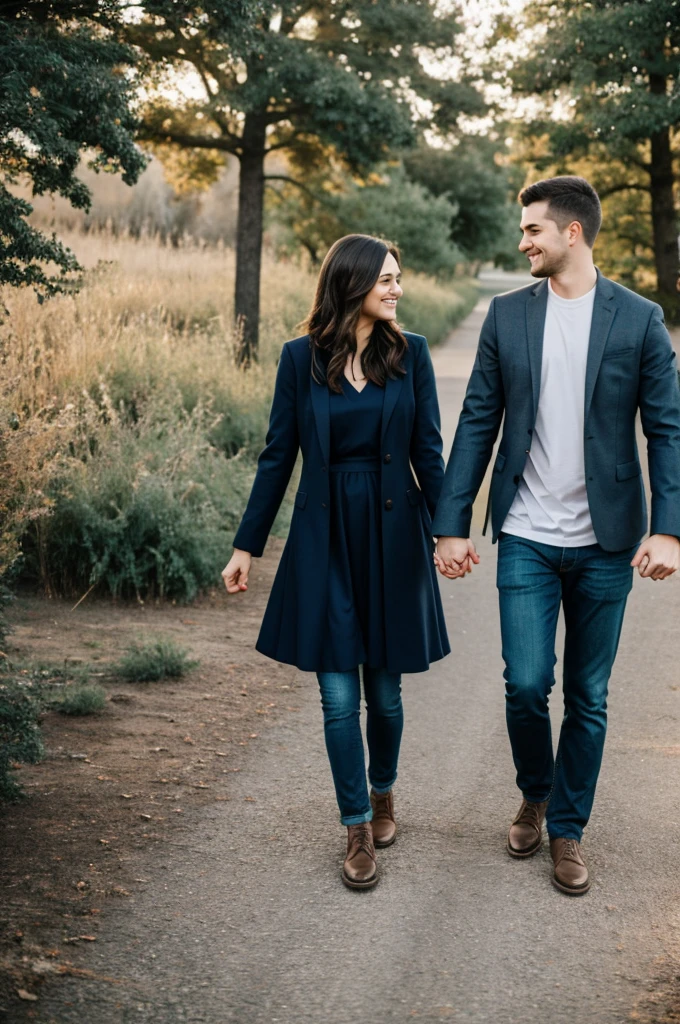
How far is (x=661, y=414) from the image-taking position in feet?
12.2

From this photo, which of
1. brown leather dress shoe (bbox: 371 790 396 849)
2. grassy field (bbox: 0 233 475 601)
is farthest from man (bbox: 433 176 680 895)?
grassy field (bbox: 0 233 475 601)

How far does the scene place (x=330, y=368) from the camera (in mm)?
3904

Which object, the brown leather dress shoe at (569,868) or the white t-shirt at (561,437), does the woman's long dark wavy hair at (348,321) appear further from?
the brown leather dress shoe at (569,868)

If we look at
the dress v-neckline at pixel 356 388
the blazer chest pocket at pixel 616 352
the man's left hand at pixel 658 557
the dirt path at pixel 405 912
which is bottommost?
the dirt path at pixel 405 912

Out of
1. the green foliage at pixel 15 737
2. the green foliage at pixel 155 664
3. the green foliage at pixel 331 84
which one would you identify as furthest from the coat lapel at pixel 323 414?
the green foliage at pixel 331 84

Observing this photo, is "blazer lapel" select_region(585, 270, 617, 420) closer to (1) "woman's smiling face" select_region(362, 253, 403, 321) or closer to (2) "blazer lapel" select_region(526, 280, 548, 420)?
(2) "blazer lapel" select_region(526, 280, 548, 420)

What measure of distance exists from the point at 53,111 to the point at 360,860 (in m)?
4.05

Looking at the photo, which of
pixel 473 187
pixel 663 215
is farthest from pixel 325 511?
pixel 473 187

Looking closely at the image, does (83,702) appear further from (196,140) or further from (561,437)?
(196,140)

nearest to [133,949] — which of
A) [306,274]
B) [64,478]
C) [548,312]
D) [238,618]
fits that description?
[548,312]

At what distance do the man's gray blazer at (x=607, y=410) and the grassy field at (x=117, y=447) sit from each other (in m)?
1.95

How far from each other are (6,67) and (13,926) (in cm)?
399

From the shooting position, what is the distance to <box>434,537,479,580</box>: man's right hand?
3.85 metres

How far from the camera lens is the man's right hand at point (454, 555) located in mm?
3850
